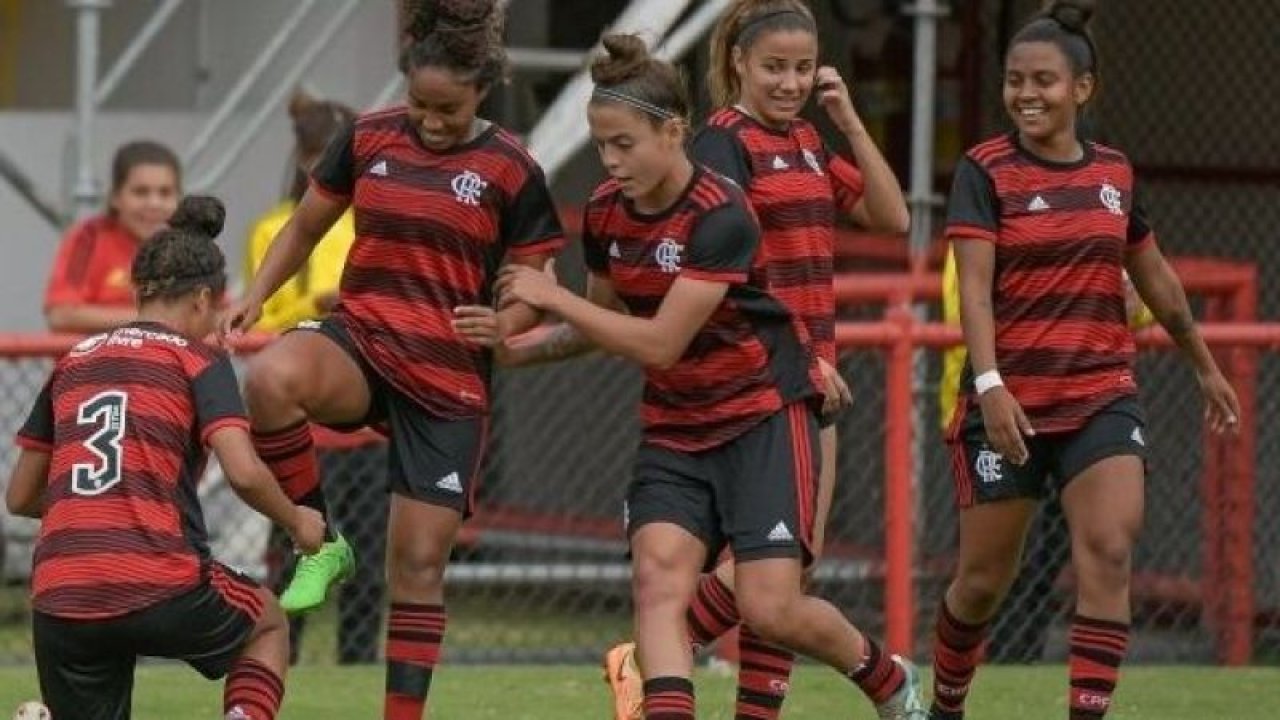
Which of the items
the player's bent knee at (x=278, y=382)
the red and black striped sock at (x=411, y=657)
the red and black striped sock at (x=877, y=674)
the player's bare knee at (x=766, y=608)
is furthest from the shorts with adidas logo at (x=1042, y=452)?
the player's bent knee at (x=278, y=382)

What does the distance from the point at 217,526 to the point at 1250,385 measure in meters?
3.90

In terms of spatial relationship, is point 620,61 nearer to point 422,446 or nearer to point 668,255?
point 668,255

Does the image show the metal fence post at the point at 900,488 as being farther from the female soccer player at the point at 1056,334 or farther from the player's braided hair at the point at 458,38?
the player's braided hair at the point at 458,38

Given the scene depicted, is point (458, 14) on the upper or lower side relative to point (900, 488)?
upper

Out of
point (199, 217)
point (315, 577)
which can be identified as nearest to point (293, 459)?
point (315, 577)

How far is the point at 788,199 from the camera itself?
28.8ft

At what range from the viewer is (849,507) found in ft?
42.1

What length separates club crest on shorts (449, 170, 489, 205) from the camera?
8.41 meters

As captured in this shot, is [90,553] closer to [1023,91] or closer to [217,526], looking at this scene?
[1023,91]

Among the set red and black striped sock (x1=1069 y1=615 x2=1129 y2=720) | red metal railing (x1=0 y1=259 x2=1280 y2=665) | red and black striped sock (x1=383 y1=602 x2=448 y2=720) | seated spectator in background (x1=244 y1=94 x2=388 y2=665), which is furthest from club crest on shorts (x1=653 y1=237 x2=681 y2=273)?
seated spectator in background (x1=244 y1=94 x2=388 y2=665)

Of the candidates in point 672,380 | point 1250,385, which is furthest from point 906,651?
point 672,380

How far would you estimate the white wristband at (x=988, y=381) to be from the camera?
8539 mm

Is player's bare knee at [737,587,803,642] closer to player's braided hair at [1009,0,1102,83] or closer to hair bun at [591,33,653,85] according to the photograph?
hair bun at [591,33,653,85]

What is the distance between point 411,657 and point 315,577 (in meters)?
0.36
